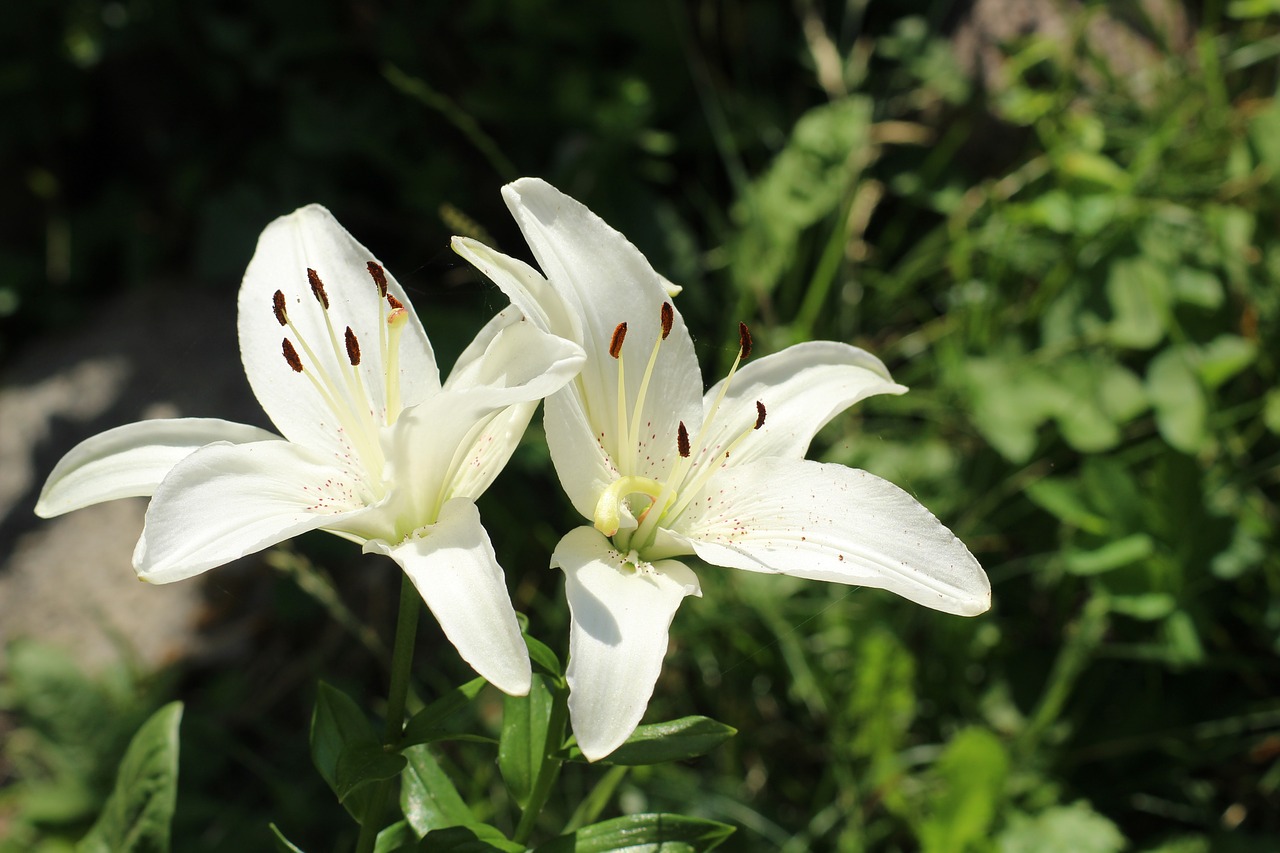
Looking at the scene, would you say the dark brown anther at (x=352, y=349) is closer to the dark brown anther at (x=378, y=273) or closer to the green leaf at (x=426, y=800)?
the dark brown anther at (x=378, y=273)

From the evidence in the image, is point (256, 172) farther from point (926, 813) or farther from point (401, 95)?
point (926, 813)

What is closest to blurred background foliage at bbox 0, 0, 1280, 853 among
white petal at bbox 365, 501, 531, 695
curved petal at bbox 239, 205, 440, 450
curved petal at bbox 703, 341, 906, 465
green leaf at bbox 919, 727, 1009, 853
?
green leaf at bbox 919, 727, 1009, 853

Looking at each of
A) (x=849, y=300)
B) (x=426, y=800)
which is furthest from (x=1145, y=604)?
(x=426, y=800)

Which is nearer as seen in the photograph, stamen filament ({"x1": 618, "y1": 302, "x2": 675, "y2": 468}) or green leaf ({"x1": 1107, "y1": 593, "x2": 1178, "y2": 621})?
stamen filament ({"x1": 618, "y1": 302, "x2": 675, "y2": 468})

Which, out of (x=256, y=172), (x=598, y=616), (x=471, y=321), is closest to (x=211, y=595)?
(x=471, y=321)

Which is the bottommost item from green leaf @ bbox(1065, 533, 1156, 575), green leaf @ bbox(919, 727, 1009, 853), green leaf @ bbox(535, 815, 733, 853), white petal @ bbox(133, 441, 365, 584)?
green leaf @ bbox(919, 727, 1009, 853)

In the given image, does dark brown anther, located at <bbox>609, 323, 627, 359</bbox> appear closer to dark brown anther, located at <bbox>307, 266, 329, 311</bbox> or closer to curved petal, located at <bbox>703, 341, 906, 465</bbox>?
curved petal, located at <bbox>703, 341, 906, 465</bbox>

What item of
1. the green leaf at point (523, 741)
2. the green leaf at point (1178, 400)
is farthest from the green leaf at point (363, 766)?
the green leaf at point (1178, 400)

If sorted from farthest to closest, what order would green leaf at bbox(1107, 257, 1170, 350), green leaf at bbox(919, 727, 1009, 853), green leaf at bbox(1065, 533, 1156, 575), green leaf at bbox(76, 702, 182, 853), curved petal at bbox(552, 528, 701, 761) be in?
green leaf at bbox(1107, 257, 1170, 350), green leaf at bbox(1065, 533, 1156, 575), green leaf at bbox(919, 727, 1009, 853), green leaf at bbox(76, 702, 182, 853), curved petal at bbox(552, 528, 701, 761)

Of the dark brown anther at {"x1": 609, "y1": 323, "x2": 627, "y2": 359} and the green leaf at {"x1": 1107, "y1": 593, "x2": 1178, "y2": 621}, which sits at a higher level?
the dark brown anther at {"x1": 609, "y1": 323, "x2": 627, "y2": 359}
